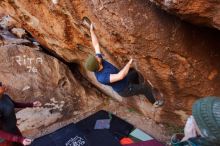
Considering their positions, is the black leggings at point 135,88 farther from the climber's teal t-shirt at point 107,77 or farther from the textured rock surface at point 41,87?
the textured rock surface at point 41,87

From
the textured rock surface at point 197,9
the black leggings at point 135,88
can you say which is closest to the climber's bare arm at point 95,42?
the black leggings at point 135,88

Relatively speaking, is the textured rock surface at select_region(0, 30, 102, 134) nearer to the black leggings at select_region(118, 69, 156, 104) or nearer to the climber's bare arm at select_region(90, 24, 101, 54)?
the black leggings at select_region(118, 69, 156, 104)

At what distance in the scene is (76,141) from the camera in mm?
6918

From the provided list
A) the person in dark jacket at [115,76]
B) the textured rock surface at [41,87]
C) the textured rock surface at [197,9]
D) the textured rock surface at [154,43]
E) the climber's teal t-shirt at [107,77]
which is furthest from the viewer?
the textured rock surface at [41,87]

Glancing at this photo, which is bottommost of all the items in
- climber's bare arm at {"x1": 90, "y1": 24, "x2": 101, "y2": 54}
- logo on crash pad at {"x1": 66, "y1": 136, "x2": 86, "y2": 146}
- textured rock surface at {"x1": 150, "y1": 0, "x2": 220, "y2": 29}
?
logo on crash pad at {"x1": 66, "y1": 136, "x2": 86, "y2": 146}

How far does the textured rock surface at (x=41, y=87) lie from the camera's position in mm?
7871

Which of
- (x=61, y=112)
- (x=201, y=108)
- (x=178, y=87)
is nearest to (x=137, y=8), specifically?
(x=178, y=87)

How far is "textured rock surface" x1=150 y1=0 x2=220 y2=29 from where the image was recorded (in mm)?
4094

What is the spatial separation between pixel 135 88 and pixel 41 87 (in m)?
3.05

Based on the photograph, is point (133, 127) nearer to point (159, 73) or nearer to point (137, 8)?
point (159, 73)

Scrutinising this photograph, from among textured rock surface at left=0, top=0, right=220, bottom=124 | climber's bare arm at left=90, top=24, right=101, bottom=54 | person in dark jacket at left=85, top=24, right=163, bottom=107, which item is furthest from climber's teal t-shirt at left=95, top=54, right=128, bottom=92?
textured rock surface at left=0, top=0, right=220, bottom=124

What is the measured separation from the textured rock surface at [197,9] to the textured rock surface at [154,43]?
1.74 ft

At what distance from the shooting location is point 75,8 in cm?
591

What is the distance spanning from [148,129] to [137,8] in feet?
10.2
